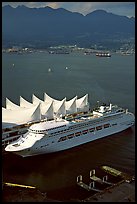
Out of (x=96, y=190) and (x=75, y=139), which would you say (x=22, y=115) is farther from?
(x=96, y=190)

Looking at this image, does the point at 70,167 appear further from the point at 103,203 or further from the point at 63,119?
the point at 103,203

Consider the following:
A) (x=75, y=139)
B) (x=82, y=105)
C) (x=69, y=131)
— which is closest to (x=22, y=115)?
(x=69, y=131)

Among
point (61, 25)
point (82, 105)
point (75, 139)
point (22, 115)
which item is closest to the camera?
point (75, 139)

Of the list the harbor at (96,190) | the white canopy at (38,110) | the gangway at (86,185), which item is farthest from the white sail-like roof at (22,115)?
the gangway at (86,185)

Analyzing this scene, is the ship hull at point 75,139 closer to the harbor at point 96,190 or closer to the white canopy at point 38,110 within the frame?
the white canopy at point 38,110

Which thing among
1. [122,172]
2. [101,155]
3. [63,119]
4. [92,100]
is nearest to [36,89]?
[92,100]

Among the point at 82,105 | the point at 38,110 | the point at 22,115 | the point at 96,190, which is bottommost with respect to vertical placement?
the point at 96,190

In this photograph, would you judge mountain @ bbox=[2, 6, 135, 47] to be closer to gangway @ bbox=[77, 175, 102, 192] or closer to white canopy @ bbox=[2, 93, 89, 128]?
white canopy @ bbox=[2, 93, 89, 128]
